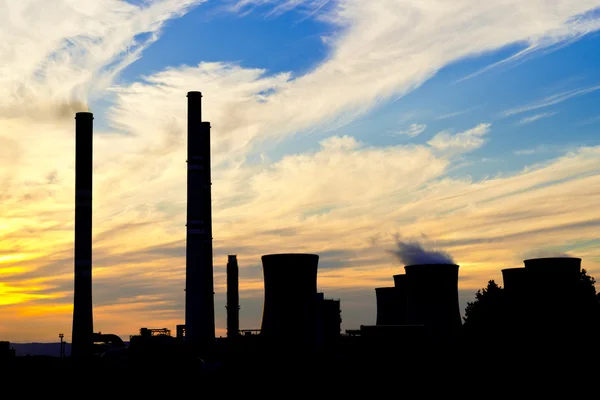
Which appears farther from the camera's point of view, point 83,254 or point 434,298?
point 434,298

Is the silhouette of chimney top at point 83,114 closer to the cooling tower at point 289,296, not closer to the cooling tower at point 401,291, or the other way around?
the cooling tower at point 289,296

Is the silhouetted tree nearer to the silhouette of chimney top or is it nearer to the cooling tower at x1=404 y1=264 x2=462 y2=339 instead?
the cooling tower at x1=404 y1=264 x2=462 y2=339

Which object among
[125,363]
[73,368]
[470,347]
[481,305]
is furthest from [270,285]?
[481,305]

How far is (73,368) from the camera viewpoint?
42719mm

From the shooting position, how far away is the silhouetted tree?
60250mm

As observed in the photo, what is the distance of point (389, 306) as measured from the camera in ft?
204

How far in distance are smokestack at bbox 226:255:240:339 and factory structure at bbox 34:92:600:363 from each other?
15.2 metres

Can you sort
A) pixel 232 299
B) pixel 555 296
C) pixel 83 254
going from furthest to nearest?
1. pixel 232 299
2. pixel 555 296
3. pixel 83 254

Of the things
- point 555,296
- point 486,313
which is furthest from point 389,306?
point 555,296

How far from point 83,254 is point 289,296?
36.4 feet

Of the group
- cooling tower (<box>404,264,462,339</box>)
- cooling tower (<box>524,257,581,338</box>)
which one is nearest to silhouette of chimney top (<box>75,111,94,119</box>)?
cooling tower (<box>404,264,462,339</box>)

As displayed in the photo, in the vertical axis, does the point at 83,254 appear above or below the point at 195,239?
below

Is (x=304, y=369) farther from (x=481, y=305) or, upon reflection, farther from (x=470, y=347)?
(x=481, y=305)

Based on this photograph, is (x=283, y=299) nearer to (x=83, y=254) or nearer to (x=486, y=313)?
(x=83, y=254)
